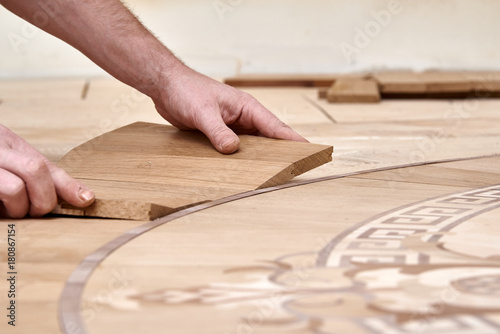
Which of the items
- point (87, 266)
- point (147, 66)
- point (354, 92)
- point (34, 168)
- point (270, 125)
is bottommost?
point (87, 266)

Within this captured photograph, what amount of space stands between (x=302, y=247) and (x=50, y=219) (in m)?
0.41

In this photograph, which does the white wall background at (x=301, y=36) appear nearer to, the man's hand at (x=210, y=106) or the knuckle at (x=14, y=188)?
the man's hand at (x=210, y=106)

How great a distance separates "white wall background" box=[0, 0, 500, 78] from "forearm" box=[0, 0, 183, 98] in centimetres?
209

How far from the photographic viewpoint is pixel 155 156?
52.0 inches

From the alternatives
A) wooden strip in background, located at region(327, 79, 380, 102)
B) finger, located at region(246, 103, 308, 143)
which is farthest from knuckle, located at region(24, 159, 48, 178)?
wooden strip in background, located at region(327, 79, 380, 102)

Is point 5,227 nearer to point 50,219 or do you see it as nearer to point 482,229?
point 50,219

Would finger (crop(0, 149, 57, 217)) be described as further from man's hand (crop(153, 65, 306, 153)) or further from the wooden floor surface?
man's hand (crop(153, 65, 306, 153))

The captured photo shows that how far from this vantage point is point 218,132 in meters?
1.31

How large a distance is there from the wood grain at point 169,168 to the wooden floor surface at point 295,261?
0.09 feet

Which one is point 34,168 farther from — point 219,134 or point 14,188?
point 219,134

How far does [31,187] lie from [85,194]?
8cm

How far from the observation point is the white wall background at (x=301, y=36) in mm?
3480

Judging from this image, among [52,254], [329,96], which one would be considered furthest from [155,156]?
[329,96]

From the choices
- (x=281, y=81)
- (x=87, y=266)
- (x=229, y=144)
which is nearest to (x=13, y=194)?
(x=87, y=266)
